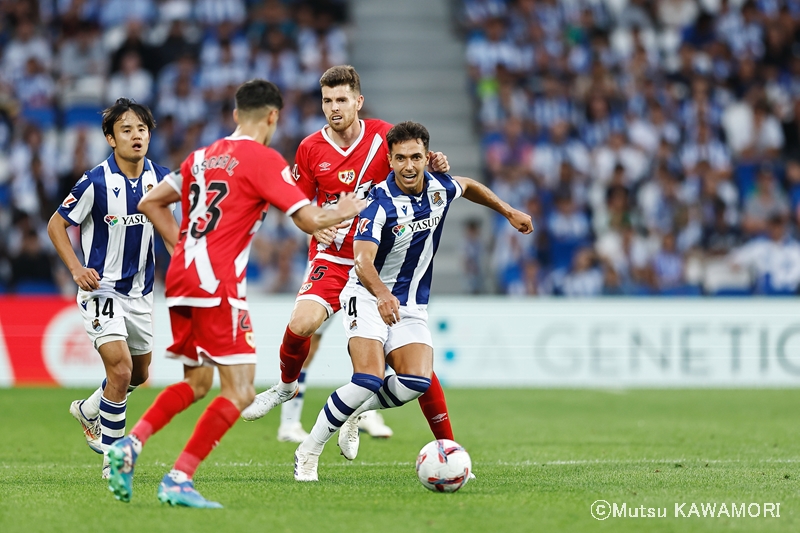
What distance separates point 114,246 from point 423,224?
2235 mm

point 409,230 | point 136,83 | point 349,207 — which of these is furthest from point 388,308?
point 136,83

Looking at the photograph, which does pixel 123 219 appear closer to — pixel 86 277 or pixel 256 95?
pixel 86 277

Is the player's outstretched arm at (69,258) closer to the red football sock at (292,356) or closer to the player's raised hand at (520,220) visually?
the red football sock at (292,356)

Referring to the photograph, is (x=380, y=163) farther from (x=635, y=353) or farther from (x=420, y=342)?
(x=635, y=353)

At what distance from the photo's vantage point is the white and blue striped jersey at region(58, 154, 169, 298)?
7711 millimetres

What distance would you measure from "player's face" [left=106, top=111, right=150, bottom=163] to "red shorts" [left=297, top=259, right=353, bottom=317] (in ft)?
5.14

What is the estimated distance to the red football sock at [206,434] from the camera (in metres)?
5.92

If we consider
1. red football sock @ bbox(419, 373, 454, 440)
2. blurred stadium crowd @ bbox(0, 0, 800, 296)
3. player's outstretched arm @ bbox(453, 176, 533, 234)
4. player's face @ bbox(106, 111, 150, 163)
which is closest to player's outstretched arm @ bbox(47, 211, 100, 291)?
player's face @ bbox(106, 111, 150, 163)

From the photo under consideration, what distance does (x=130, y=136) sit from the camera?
25.2ft

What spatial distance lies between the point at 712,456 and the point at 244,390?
4283 mm

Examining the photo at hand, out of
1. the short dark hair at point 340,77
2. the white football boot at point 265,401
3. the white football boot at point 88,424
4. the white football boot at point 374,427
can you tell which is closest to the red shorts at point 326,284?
the white football boot at point 265,401

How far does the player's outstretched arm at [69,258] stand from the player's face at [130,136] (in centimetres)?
66

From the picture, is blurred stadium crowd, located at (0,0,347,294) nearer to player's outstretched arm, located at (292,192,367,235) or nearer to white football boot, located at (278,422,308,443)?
white football boot, located at (278,422,308,443)

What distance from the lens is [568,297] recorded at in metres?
16.8
